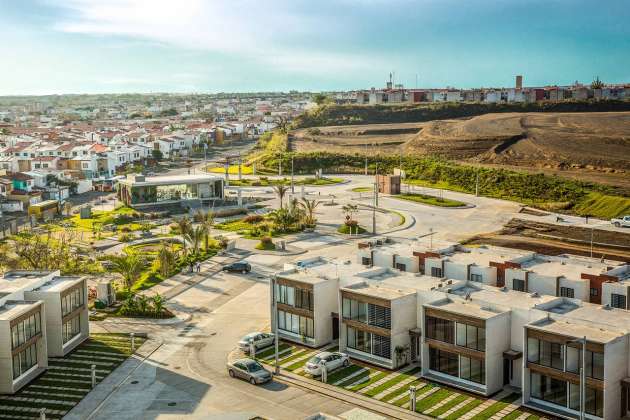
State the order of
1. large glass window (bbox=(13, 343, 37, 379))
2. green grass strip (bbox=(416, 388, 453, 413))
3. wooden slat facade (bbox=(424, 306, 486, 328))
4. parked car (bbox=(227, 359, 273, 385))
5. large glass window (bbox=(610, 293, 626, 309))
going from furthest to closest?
large glass window (bbox=(610, 293, 626, 309)) → parked car (bbox=(227, 359, 273, 385)) → large glass window (bbox=(13, 343, 37, 379)) → wooden slat facade (bbox=(424, 306, 486, 328)) → green grass strip (bbox=(416, 388, 453, 413))

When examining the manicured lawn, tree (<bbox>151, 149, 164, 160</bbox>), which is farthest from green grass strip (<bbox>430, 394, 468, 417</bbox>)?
tree (<bbox>151, 149, 164, 160</bbox>)

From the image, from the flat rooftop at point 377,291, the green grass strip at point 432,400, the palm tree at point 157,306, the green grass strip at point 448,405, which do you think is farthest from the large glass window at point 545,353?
the palm tree at point 157,306

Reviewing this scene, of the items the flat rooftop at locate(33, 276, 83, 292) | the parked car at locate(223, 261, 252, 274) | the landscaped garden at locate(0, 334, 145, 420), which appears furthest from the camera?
the parked car at locate(223, 261, 252, 274)

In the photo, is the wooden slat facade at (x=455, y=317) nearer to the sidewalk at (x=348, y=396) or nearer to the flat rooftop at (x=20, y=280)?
the sidewalk at (x=348, y=396)

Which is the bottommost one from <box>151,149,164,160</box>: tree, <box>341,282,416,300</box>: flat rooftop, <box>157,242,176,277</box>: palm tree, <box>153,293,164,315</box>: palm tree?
<box>153,293,164,315</box>: palm tree

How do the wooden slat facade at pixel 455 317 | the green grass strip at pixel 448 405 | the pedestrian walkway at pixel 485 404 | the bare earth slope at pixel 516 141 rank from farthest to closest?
the bare earth slope at pixel 516 141, the wooden slat facade at pixel 455 317, the green grass strip at pixel 448 405, the pedestrian walkway at pixel 485 404

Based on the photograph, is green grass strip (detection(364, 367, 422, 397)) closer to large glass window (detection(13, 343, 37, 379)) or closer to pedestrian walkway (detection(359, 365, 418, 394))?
pedestrian walkway (detection(359, 365, 418, 394))
